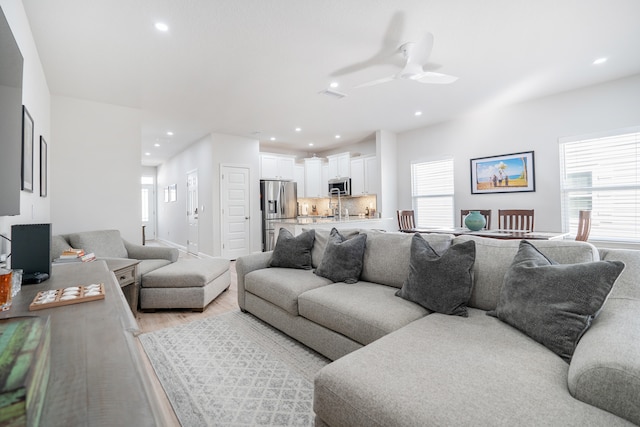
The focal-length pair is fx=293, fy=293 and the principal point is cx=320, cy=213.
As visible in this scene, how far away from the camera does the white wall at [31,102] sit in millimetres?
1992

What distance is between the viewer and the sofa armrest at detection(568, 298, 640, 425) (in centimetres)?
88

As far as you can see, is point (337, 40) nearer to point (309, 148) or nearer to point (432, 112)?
point (432, 112)

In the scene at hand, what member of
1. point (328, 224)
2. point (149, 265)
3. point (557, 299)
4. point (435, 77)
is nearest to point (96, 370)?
point (557, 299)

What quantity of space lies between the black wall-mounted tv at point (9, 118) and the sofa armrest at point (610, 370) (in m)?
2.30

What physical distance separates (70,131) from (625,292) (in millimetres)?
5836

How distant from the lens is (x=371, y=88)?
4.03 meters

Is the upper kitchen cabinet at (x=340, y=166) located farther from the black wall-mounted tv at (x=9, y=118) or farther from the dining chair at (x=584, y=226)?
the black wall-mounted tv at (x=9, y=118)

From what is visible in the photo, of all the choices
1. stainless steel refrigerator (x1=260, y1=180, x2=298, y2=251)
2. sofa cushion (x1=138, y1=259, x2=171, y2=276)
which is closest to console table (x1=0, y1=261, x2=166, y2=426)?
sofa cushion (x1=138, y1=259, x2=171, y2=276)

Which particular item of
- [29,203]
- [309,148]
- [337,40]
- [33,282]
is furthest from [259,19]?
[309,148]

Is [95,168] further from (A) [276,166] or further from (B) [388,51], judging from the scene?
(B) [388,51]

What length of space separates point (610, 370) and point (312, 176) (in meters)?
7.12

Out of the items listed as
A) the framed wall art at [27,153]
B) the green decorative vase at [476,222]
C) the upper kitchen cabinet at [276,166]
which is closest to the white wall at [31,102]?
the framed wall art at [27,153]

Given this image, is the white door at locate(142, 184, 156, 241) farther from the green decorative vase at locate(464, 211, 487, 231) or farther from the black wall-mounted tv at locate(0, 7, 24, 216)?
the green decorative vase at locate(464, 211, 487, 231)

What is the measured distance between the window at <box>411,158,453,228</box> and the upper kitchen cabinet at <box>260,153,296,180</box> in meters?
3.01
